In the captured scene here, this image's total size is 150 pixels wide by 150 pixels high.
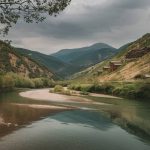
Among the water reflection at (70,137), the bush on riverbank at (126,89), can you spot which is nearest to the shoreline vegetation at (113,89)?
the bush on riverbank at (126,89)

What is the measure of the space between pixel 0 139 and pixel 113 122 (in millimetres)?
23994

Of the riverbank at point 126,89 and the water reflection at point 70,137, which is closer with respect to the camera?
the water reflection at point 70,137

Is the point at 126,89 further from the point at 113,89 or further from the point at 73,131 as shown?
the point at 73,131

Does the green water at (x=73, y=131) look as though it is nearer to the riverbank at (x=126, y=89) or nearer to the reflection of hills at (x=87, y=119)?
the reflection of hills at (x=87, y=119)

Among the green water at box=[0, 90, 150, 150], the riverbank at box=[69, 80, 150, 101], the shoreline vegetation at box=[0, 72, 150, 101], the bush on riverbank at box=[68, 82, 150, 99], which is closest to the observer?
the green water at box=[0, 90, 150, 150]

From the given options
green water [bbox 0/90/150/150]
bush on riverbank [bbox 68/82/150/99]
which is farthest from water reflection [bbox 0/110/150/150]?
bush on riverbank [bbox 68/82/150/99]

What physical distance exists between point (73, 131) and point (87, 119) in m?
13.0

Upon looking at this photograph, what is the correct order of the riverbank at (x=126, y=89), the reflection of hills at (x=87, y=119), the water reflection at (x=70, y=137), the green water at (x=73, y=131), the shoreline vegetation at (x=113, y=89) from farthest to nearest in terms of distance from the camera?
the shoreline vegetation at (x=113, y=89), the riverbank at (x=126, y=89), the reflection of hills at (x=87, y=119), the green water at (x=73, y=131), the water reflection at (x=70, y=137)

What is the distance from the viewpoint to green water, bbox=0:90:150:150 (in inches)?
1582

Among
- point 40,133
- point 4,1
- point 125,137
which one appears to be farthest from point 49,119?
point 4,1

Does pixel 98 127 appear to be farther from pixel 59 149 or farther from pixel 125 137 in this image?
pixel 59 149

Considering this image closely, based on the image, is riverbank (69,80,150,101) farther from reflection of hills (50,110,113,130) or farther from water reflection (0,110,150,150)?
water reflection (0,110,150,150)

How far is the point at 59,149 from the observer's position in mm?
37750

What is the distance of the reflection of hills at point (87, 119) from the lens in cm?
5649
